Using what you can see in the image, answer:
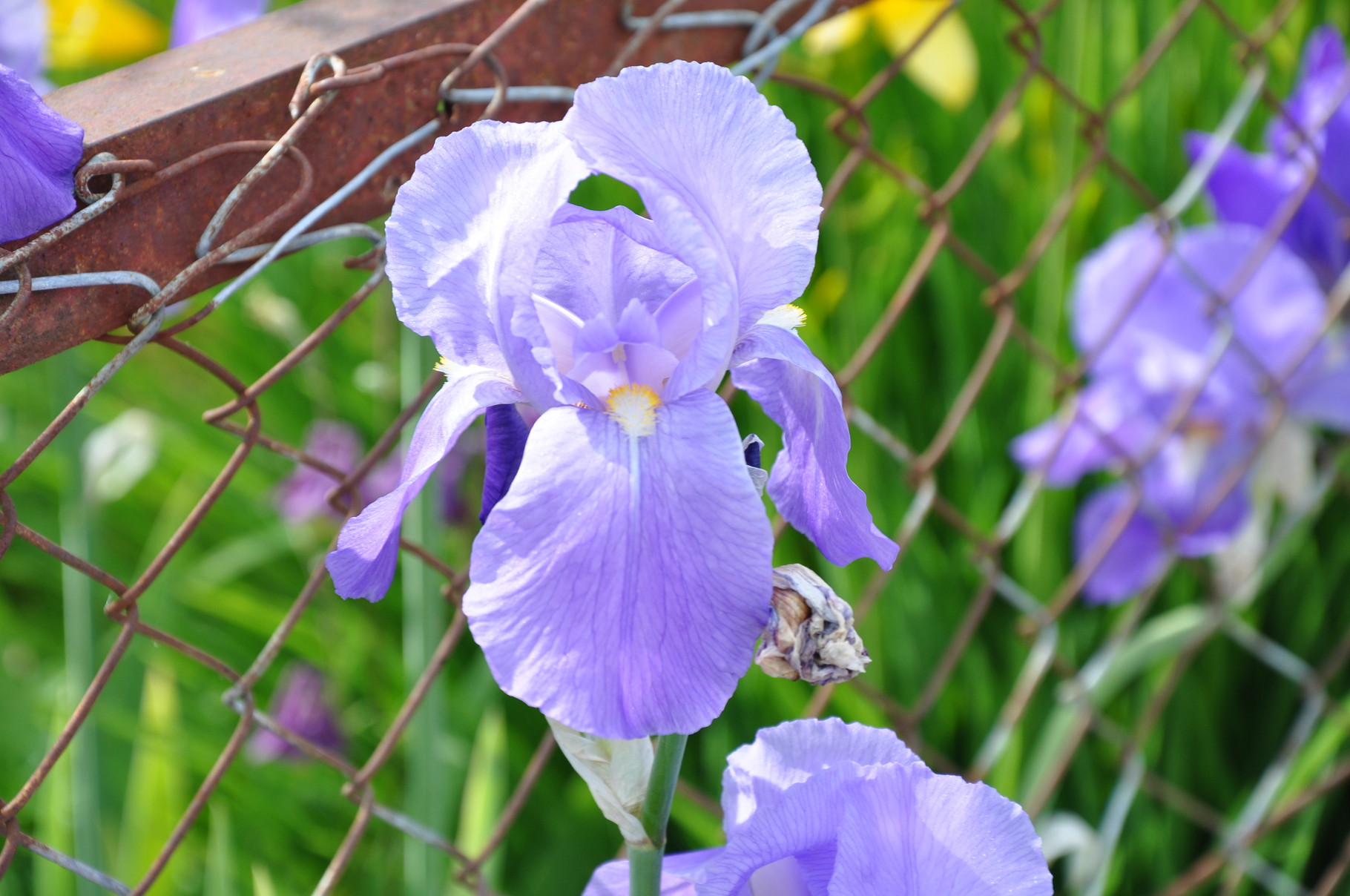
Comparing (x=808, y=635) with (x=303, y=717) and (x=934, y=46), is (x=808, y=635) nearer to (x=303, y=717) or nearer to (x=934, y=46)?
(x=934, y=46)

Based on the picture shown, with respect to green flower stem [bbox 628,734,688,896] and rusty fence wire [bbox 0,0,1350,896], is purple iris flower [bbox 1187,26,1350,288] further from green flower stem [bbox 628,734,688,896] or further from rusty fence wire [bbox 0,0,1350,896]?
green flower stem [bbox 628,734,688,896]

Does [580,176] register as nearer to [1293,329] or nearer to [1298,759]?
[1293,329]

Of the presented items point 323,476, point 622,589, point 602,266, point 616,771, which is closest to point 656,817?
point 616,771

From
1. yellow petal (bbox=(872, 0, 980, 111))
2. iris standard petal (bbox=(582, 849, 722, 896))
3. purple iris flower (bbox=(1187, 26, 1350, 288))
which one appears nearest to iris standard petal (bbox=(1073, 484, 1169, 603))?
purple iris flower (bbox=(1187, 26, 1350, 288))

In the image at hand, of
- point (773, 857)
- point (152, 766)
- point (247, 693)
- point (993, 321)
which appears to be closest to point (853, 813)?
point (773, 857)

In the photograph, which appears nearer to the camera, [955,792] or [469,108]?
[955,792]

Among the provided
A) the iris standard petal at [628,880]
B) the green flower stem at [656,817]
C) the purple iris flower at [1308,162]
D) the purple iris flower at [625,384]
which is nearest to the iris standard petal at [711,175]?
the purple iris flower at [625,384]
